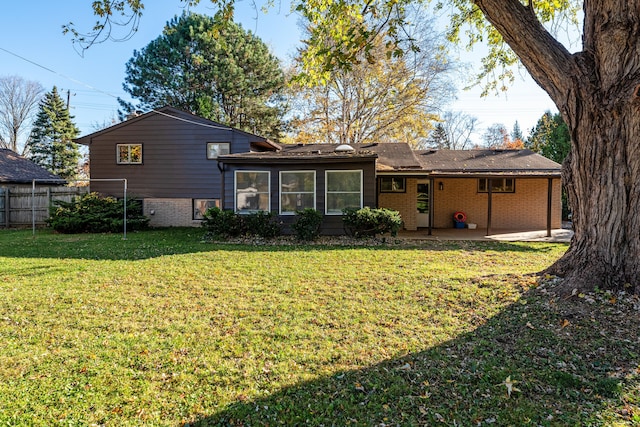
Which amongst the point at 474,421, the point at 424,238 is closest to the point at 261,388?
the point at 474,421

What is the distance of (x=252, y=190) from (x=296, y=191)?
57.8 inches

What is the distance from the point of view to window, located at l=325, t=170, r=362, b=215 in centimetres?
1129

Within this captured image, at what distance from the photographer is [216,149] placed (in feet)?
49.9

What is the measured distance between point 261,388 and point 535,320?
9.97ft

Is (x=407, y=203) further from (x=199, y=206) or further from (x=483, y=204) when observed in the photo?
(x=199, y=206)

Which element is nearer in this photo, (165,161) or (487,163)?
(487,163)

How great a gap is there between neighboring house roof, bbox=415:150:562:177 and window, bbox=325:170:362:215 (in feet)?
9.19

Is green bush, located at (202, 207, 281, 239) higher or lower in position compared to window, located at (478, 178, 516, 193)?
lower

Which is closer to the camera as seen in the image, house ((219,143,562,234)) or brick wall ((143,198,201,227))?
house ((219,143,562,234))

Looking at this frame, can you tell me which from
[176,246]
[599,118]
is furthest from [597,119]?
[176,246]

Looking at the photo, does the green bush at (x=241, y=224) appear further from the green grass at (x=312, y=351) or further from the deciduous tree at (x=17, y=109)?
the deciduous tree at (x=17, y=109)

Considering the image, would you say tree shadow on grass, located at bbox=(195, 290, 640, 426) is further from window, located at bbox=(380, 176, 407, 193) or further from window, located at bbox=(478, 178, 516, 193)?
window, located at bbox=(478, 178, 516, 193)

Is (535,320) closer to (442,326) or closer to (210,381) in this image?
(442,326)

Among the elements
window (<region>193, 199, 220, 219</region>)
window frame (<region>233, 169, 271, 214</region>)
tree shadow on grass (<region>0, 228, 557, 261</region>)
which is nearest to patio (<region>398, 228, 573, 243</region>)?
tree shadow on grass (<region>0, 228, 557, 261</region>)
